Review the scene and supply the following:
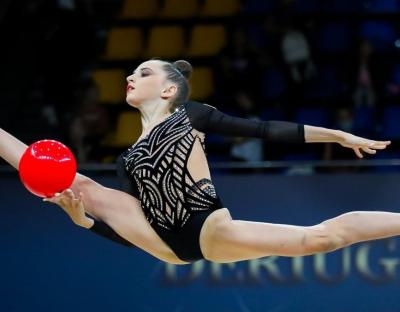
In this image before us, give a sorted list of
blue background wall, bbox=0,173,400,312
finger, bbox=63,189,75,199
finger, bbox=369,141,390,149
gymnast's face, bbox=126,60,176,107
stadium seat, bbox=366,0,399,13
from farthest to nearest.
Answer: stadium seat, bbox=366,0,399,13, blue background wall, bbox=0,173,400,312, gymnast's face, bbox=126,60,176,107, finger, bbox=369,141,390,149, finger, bbox=63,189,75,199

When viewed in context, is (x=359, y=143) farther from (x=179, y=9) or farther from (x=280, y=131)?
(x=179, y=9)

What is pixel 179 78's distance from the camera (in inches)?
209

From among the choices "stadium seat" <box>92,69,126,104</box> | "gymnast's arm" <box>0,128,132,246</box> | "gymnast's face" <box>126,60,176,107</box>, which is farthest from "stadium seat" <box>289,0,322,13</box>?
"gymnast's arm" <box>0,128,132,246</box>

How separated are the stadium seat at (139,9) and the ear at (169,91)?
4.74m

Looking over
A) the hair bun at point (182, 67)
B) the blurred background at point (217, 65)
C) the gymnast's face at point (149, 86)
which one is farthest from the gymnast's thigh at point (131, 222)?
the blurred background at point (217, 65)

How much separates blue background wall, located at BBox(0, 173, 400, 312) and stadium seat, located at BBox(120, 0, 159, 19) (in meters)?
3.14

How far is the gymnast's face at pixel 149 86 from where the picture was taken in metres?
5.18

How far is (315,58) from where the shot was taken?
8914 millimetres

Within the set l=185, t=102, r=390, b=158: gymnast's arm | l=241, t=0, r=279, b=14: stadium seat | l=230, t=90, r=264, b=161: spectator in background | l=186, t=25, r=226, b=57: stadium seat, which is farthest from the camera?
l=241, t=0, r=279, b=14: stadium seat

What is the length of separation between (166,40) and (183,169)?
4.74 metres

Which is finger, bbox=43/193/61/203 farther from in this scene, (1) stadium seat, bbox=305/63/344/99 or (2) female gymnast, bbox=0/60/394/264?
(1) stadium seat, bbox=305/63/344/99

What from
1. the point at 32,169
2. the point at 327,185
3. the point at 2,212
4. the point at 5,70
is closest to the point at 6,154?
the point at 32,169

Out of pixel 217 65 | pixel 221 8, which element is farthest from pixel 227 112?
pixel 221 8

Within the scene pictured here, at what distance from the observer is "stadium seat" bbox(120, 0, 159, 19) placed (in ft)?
32.4
